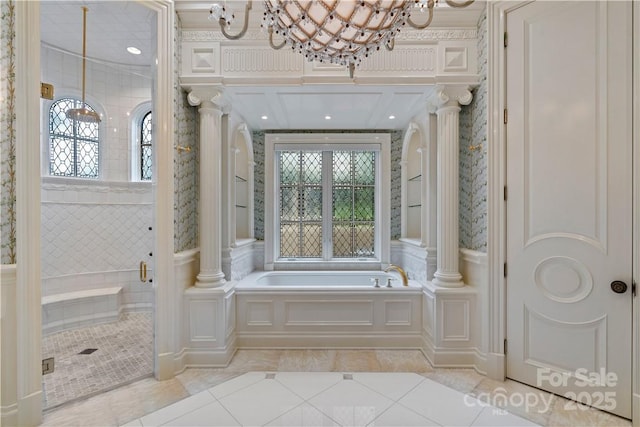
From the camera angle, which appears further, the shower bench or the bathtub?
the shower bench

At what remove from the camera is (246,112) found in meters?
3.26

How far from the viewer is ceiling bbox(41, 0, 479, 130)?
2520 millimetres

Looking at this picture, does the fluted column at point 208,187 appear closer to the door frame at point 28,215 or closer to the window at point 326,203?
the door frame at point 28,215

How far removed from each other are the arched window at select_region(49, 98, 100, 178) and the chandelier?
11.3ft

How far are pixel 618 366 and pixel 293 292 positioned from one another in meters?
2.38

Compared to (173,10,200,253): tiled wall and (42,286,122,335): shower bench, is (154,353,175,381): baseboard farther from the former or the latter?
(42,286,122,335): shower bench

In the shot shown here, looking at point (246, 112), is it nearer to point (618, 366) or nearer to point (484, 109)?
point (484, 109)

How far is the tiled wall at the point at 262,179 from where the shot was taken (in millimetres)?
3934

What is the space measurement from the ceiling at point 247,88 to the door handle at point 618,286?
1.96 m

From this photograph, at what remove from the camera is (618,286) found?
1.81 m

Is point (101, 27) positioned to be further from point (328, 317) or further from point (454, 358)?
point (454, 358)

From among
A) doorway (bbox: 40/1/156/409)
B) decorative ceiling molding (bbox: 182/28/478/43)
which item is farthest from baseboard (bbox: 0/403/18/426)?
decorative ceiling molding (bbox: 182/28/478/43)

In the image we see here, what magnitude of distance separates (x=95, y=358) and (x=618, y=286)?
4067 mm

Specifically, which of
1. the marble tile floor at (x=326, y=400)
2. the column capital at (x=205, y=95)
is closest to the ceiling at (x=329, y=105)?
the column capital at (x=205, y=95)
